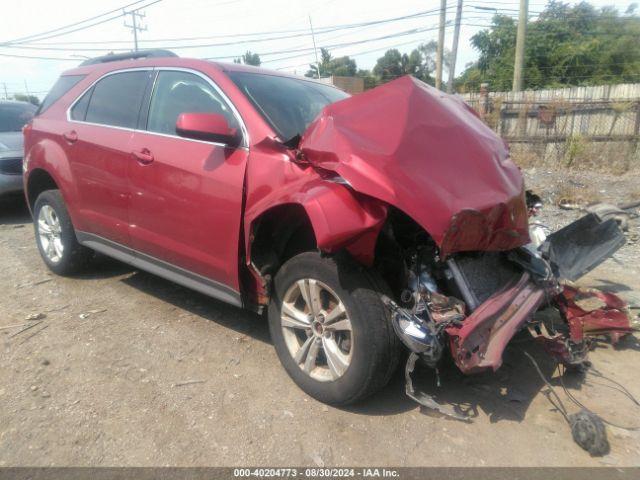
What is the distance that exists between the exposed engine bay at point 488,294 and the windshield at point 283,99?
1.04 meters

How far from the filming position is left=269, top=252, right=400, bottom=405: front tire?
8.53ft

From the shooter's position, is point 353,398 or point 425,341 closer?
point 425,341

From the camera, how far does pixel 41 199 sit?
15.9 ft

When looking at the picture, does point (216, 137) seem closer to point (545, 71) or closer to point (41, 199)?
point (41, 199)

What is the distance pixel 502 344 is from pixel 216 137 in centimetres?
199

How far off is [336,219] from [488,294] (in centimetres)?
107

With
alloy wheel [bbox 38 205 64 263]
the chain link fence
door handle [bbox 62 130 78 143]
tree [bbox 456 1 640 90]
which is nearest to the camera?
door handle [bbox 62 130 78 143]

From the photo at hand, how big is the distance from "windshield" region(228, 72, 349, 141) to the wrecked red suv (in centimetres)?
1

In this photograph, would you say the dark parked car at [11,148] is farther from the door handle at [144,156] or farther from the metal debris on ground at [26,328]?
the door handle at [144,156]

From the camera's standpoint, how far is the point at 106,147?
3957mm

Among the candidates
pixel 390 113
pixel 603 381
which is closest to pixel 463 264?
pixel 390 113

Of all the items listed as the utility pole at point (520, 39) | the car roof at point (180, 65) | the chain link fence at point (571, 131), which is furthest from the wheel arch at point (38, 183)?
the utility pole at point (520, 39)

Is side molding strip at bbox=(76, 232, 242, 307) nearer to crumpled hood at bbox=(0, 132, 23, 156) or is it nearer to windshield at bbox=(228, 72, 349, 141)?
windshield at bbox=(228, 72, 349, 141)

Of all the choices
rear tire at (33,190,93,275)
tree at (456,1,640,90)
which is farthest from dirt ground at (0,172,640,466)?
tree at (456,1,640,90)
